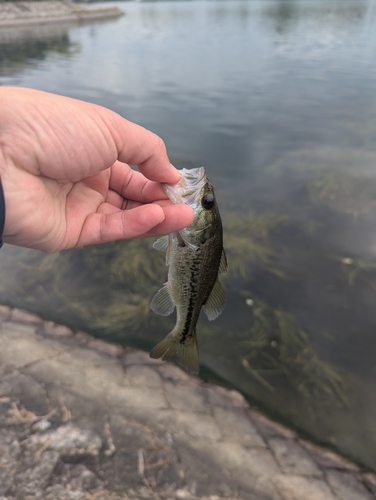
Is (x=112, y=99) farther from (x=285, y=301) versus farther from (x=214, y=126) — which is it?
(x=285, y=301)

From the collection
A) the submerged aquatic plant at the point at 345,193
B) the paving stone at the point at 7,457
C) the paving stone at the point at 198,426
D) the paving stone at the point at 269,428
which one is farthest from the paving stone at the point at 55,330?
the submerged aquatic plant at the point at 345,193

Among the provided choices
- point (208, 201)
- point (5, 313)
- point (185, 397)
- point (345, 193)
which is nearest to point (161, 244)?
point (208, 201)

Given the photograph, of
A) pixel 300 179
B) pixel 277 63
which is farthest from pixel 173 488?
pixel 277 63

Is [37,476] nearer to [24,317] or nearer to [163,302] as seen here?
[163,302]

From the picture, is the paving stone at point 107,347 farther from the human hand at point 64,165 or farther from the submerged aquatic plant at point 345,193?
the submerged aquatic plant at point 345,193

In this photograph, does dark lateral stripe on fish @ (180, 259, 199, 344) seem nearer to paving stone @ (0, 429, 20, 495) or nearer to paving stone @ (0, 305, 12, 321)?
paving stone @ (0, 429, 20, 495)

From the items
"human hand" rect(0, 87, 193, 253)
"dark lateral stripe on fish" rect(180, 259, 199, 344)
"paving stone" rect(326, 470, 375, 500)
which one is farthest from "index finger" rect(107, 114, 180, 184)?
"paving stone" rect(326, 470, 375, 500)
